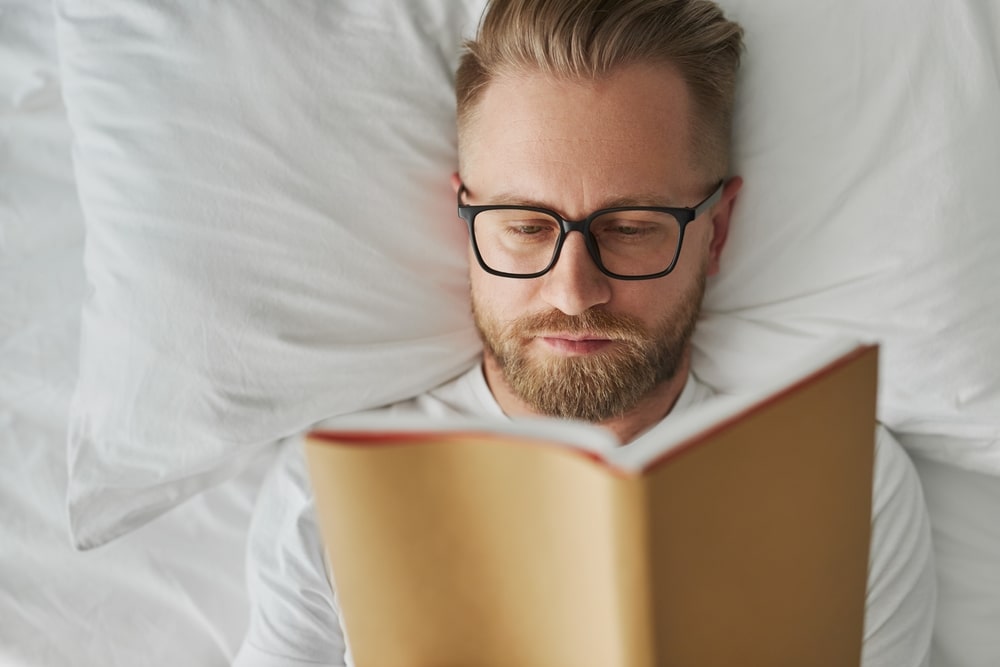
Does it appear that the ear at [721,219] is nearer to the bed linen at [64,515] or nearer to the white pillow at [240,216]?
the bed linen at [64,515]

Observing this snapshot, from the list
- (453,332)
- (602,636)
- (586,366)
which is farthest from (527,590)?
(453,332)

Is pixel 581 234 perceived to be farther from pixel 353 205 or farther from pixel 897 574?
pixel 897 574

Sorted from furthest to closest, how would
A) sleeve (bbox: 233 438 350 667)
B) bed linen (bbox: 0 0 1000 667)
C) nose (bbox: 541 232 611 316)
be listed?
bed linen (bbox: 0 0 1000 667)
sleeve (bbox: 233 438 350 667)
nose (bbox: 541 232 611 316)

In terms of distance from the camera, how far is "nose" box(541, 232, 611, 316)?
103 cm

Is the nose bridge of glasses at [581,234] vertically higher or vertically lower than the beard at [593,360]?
higher

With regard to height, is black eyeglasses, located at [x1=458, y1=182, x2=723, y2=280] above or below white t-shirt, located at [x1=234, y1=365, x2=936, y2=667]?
above

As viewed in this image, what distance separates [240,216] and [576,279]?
0.47 meters

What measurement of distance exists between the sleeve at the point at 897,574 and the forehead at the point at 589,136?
1.50 ft

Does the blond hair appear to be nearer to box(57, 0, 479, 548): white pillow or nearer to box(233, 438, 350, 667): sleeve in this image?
box(57, 0, 479, 548): white pillow

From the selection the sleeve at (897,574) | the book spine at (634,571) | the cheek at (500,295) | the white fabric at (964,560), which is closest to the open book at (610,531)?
the book spine at (634,571)

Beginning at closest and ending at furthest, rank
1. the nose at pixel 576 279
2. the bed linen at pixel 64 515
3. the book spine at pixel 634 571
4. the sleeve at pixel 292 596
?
1. the book spine at pixel 634 571
2. the nose at pixel 576 279
3. the sleeve at pixel 292 596
4. the bed linen at pixel 64 515

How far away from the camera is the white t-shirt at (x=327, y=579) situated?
3.60 ft

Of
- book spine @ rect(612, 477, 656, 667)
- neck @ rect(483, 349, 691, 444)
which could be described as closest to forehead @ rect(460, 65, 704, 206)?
neck @ rect(483, 349, 691, 444)

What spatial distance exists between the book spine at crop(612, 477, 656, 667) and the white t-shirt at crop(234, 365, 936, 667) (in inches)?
24.1
